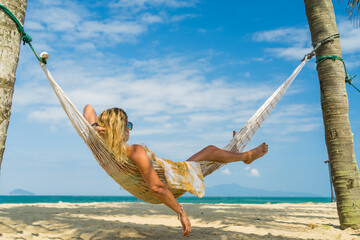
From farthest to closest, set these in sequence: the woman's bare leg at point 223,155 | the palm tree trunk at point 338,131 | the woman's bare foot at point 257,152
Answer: the palm tree trunk at point 338,131, the woman's bare foot at point 257,152, the woman's bare leg at point 223,155

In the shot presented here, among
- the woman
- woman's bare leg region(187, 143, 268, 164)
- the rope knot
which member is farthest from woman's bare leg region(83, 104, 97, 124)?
woman's bare leg region(187, 143, 268, 164)

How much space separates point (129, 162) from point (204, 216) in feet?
10.4

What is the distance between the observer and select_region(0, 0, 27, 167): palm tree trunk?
→ 6.53ft

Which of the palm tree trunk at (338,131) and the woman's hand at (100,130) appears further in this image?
the palm tree trunk at (338,131)

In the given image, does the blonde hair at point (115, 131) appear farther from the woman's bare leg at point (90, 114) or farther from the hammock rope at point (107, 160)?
the woman's bare leg at point (90, 114)

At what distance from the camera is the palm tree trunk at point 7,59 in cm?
199

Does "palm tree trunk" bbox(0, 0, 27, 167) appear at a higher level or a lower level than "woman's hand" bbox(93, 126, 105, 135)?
higher

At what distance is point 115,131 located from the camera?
2582 mm

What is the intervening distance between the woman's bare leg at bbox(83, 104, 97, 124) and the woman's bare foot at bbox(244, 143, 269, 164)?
1.51 m

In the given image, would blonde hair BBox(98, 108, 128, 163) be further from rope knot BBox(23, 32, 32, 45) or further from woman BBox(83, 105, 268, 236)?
rope knot BBox(23, 32, 32, 45)

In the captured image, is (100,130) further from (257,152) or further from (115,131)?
(257,152)

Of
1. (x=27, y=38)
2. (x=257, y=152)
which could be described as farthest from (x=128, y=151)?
(x=257, y=152)

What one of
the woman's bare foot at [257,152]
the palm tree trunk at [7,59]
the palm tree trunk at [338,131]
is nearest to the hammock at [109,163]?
the woman's bare foot at [257,152]

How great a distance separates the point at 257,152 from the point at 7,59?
91.3 inches
